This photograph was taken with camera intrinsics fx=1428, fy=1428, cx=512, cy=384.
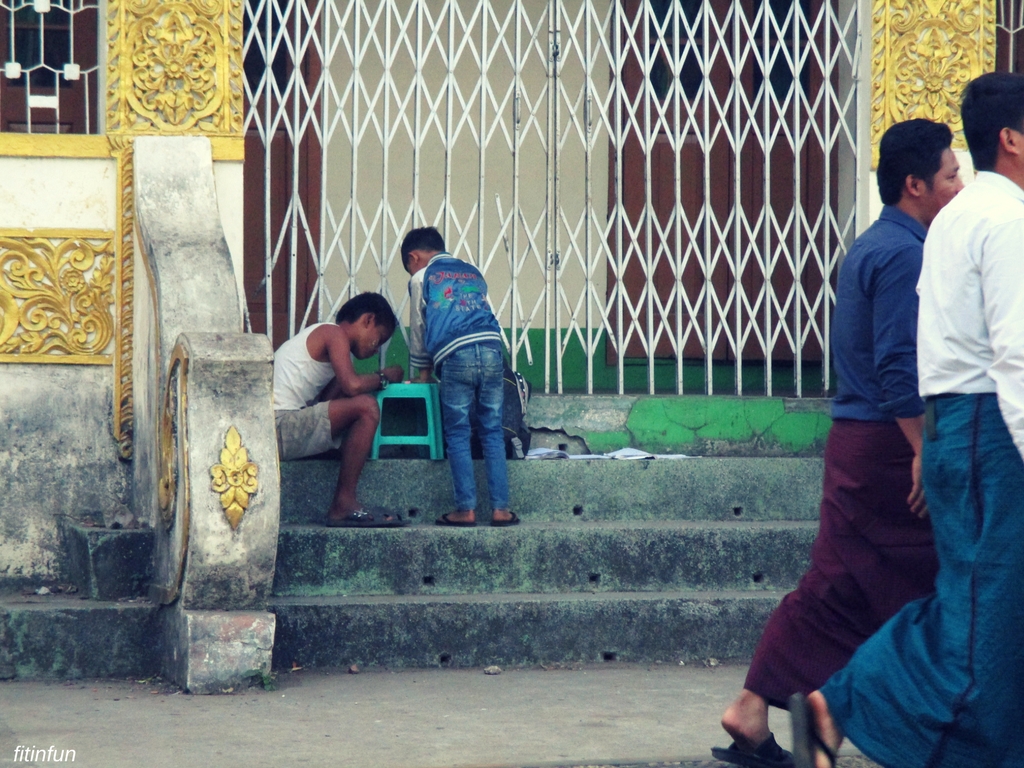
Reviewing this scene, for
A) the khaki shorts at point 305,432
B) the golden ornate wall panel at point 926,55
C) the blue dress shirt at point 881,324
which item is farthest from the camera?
the golden ornate wall panel at point 926,55

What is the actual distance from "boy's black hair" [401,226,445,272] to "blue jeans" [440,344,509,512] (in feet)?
1.91

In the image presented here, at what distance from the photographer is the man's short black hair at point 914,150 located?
392 centimetres

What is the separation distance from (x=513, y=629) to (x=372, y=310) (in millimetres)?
1670

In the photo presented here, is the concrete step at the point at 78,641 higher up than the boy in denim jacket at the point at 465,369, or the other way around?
the boy in denim jacket at the point at 465,369

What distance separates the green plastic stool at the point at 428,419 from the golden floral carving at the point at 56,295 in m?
1.22

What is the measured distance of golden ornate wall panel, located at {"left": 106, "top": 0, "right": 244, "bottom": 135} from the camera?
241 inches

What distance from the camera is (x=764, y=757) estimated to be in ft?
12.9

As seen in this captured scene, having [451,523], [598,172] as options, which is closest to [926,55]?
[598,172]

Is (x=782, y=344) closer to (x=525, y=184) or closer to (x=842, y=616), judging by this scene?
(x=525, y=184)

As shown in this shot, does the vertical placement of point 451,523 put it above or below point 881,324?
below

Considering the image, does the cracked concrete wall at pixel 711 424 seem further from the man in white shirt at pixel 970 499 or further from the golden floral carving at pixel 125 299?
the man in white shirt at pixel 970 499

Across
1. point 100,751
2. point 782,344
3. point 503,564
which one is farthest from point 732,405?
point 100,751

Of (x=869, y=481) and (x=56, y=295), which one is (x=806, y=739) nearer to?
(x=869, y=481)

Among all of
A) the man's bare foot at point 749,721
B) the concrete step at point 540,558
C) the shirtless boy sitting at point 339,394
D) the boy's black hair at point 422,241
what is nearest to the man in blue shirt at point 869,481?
the man's bare foot at point 749,721
